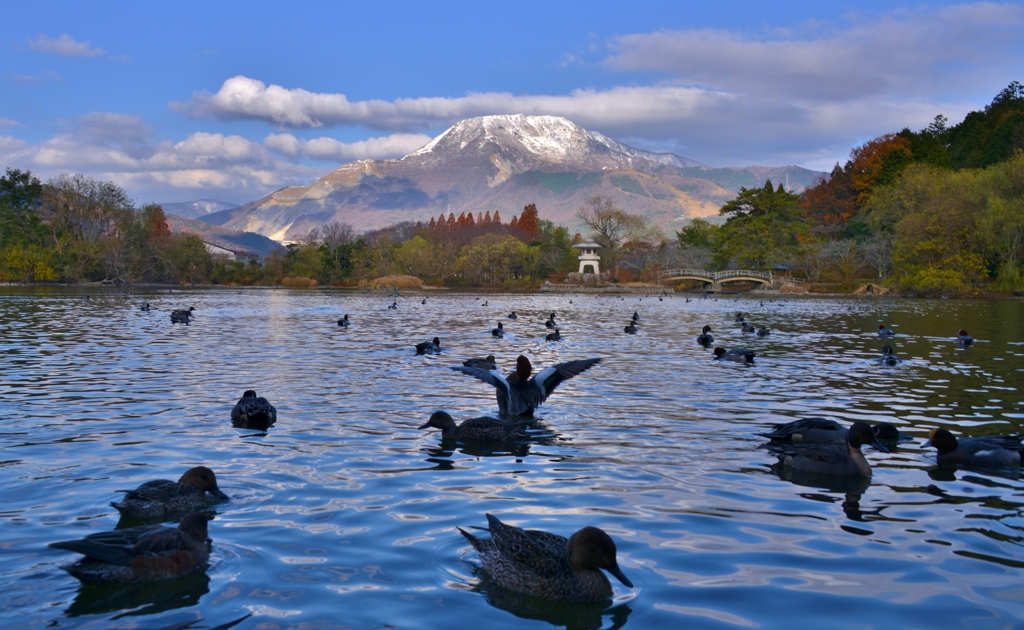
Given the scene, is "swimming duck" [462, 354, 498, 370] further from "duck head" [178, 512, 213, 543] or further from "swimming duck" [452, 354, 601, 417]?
"duck head" [178, 512, 213, 543]

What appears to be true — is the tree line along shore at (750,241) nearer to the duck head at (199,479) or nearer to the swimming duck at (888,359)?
the swimming duck at (888,359)

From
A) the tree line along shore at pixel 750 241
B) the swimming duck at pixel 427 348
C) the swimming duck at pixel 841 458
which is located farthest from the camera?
the tree line along shore at pixel 750 241

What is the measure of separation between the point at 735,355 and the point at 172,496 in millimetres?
16646

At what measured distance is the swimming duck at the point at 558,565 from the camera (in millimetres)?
5621

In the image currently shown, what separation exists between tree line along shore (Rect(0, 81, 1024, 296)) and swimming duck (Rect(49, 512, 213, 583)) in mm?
73962

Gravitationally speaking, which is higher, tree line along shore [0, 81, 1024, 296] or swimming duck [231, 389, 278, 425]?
tree line along shore [0, 81, 1024, 296]

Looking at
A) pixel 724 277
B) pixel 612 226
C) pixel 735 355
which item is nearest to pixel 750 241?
pixel 724 277

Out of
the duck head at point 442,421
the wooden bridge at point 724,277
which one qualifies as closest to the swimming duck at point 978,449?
the duck head at point 442,421

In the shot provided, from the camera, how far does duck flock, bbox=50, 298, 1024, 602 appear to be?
5.69 m

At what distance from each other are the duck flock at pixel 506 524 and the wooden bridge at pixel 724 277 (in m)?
92.5

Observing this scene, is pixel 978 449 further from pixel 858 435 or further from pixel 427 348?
pixel 427 348

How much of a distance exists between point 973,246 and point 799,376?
2494 inches

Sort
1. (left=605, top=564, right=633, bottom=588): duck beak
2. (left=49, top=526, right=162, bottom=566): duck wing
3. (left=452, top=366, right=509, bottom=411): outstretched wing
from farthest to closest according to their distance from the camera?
(left=452, top=366, right=509, bottom=411): outstretched wing < (left=49, top=526, right=162, bottom=566): duck wing < (left=605, top=564, right=633, bottom=588): duck beak

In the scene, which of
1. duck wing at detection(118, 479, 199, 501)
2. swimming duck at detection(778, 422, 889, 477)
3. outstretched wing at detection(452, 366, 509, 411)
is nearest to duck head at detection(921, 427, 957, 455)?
swimming duck at detection(778, 422, 889, 477)
